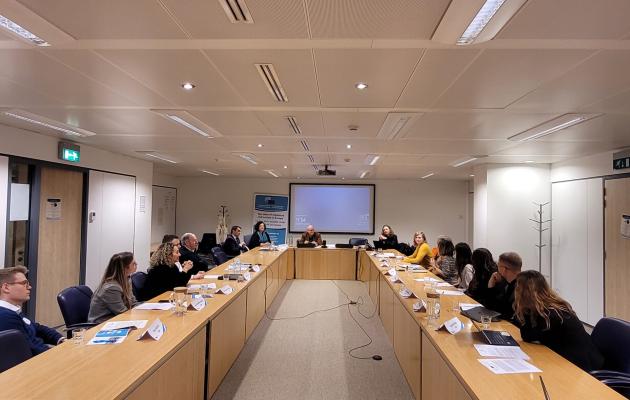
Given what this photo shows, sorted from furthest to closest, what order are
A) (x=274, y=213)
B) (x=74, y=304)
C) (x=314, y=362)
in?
(x=274, y=213)
(x=314, y=362)
(x=74, y=304)

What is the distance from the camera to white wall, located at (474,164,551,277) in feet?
21.2

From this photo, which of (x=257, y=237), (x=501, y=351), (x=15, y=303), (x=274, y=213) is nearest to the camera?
(x=501, y=351)

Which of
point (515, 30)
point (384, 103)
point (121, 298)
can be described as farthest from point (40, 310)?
point (515, 30)

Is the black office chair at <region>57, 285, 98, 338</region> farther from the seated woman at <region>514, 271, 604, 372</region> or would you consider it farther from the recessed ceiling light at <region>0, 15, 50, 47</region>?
the seated woman at <region>514, 271, 604, 372</region>

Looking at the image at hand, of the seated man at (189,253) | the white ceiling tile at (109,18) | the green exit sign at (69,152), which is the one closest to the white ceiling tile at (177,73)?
the white ceiling tile at (109,18)

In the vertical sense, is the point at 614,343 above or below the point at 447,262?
below

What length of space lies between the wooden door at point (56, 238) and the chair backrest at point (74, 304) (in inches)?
80.7

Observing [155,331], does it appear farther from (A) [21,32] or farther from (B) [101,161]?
(B) [101,161]

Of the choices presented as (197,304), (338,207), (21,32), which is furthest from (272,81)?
(338,207)

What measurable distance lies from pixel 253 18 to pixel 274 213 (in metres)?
8.91

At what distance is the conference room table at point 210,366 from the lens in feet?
5.16

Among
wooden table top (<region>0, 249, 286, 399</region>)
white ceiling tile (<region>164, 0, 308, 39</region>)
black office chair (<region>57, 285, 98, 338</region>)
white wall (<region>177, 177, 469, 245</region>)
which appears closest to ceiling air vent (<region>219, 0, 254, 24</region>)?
white ceiling tile (<region>164, 0, 308, 39</region>)

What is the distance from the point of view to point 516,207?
21.3 ft

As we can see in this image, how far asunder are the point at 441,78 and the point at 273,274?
14.3ft
